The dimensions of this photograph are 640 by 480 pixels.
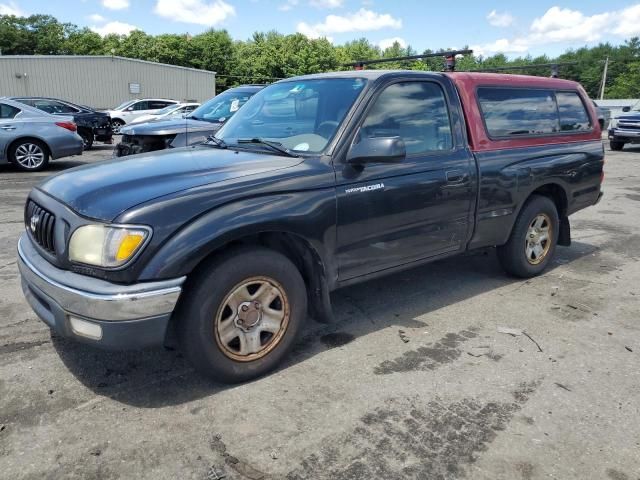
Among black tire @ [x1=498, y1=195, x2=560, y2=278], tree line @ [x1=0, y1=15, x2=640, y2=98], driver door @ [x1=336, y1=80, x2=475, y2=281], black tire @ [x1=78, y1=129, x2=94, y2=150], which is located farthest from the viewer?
tree line @ [x1=0, y1=15, x2=640, y2=98]

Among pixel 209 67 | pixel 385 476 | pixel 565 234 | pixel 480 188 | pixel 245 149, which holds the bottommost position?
pixel 385 476

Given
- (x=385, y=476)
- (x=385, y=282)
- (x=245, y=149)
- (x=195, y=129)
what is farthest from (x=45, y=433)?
(x=195, y=129)

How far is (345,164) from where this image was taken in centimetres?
346

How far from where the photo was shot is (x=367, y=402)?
3031 mm

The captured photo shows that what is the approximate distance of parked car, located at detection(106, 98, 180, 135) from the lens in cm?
2369

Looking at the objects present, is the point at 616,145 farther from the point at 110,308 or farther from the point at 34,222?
the point at 110,308

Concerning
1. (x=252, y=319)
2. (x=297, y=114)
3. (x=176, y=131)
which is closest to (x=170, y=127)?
(x=176, y=131)

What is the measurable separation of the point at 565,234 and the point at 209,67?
6369 centimetres

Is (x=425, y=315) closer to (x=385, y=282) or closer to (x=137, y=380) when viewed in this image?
(x=385, y=282)

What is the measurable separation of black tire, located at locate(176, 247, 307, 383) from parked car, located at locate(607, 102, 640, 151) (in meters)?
18.0

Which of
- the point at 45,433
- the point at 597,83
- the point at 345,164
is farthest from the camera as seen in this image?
the point at 597,83

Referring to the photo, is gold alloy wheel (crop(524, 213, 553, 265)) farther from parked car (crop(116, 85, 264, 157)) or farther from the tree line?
the tree line

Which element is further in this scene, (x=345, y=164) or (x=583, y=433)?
(x=345, y=164)

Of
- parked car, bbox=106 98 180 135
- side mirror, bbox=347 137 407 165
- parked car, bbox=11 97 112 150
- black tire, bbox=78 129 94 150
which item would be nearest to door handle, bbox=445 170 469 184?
side mirror, bbox=347 137 407 165
